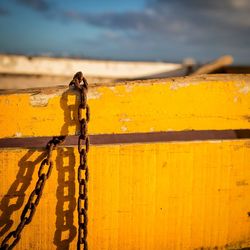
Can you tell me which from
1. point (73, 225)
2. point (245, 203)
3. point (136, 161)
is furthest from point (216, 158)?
point (73, 225)

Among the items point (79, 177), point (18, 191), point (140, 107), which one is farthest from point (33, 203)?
point (140, 107)

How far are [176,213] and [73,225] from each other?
661 millimetres

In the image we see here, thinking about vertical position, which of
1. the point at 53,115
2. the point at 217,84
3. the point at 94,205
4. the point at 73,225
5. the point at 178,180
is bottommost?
the point at 73,225

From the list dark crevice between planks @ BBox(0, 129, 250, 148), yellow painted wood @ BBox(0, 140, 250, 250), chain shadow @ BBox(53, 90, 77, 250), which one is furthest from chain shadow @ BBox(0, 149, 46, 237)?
dark crevice between planks @ BBox(0, 129, 250, 148)

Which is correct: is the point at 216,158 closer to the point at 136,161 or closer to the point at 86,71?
the point at 136,161

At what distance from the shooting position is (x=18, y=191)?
1.63 m

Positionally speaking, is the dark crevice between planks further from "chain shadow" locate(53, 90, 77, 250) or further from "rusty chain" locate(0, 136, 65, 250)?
"rusty chain" locate(0, 136, 65, 250)

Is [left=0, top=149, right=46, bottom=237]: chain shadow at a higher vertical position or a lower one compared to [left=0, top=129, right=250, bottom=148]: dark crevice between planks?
lower

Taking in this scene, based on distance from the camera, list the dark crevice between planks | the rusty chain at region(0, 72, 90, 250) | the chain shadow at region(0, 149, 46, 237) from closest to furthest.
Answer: the rusty chain at region(0, 72, 90, 250) → the chain shadow at region(0, 149, 46, 237) → the dark crevice between planks

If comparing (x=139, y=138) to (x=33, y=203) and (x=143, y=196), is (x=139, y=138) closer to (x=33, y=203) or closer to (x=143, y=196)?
(x=143, y=196)

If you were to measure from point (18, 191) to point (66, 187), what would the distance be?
0.88 feet

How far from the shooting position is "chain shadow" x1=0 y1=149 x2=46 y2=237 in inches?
63.1

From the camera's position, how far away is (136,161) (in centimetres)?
175

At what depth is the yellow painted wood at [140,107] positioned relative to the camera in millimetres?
1540
